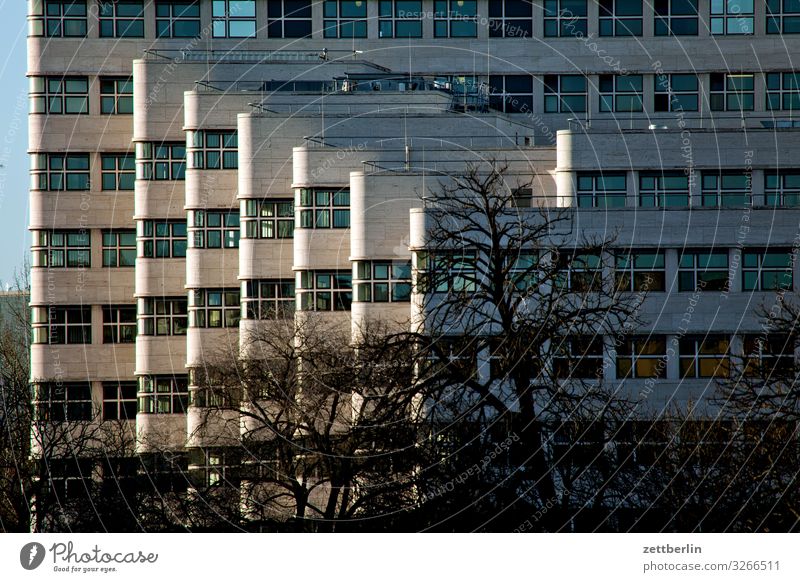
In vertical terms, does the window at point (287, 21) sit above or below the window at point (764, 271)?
above

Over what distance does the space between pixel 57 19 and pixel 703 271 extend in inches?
1383

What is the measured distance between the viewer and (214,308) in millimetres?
85438

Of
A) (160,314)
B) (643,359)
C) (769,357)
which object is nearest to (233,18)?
(160,314)

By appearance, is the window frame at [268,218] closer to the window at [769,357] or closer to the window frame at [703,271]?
the window frame at [703,271]

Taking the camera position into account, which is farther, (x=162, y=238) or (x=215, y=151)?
(x=162, y=238)

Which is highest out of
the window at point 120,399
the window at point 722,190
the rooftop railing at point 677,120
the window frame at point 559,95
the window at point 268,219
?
the window frame at point 559,95

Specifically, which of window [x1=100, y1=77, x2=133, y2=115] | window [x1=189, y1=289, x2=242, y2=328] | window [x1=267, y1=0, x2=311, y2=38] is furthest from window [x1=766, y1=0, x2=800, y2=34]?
window [x1=100, y1=77, x2=133, y2=115]

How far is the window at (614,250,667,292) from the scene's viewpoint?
7100 cm

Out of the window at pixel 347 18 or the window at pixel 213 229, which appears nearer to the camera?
the window at pixel 213 229

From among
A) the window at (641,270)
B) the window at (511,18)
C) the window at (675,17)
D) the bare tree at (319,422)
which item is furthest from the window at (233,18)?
the window at (641,270)

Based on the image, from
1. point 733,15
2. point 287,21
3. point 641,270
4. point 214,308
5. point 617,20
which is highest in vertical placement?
point 733,15

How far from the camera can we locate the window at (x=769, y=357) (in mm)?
62594

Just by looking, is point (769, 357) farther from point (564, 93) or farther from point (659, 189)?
point (564, 93)

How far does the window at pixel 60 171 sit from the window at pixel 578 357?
3261cm
